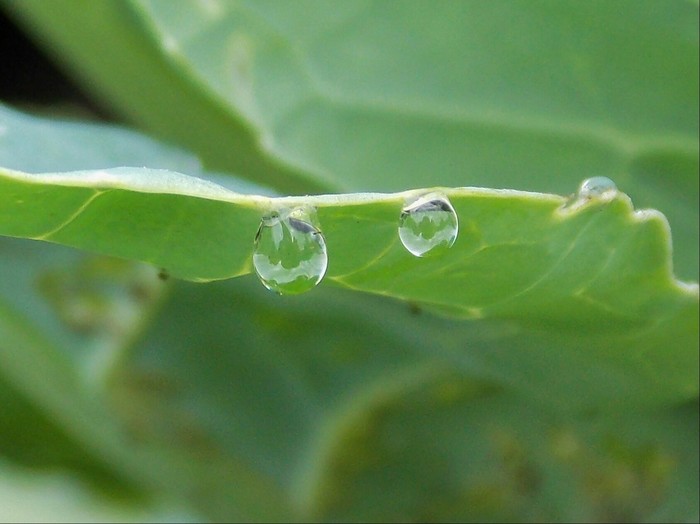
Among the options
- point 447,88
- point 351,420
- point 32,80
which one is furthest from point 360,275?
point 32,80

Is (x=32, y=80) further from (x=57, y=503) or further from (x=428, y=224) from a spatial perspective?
(x=428, y=224)

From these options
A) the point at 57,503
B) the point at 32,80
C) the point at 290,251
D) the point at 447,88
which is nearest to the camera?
the point at 290,251

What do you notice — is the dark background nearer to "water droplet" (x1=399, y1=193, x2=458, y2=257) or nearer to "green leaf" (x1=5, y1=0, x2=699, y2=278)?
"green leaf" (x1=5, y1=0, x2=699, y2=278)

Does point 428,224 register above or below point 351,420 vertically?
below

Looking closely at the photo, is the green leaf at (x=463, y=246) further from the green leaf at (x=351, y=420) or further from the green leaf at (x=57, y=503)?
the green leaf at (x=57, y=503)

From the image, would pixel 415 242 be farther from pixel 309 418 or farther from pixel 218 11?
pixel 309 418

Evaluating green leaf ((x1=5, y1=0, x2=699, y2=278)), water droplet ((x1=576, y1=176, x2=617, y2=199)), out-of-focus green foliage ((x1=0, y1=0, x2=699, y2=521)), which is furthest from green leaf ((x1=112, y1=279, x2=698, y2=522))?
water droplet ((x1=576, y1=176, x2=617, y2=199))

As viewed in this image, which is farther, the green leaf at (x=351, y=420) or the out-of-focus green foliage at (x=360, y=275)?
the green leaf at (x=351, y=420)

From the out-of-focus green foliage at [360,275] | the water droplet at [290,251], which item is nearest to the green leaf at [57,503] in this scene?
the out-of-focus green foliage at [360,275]
